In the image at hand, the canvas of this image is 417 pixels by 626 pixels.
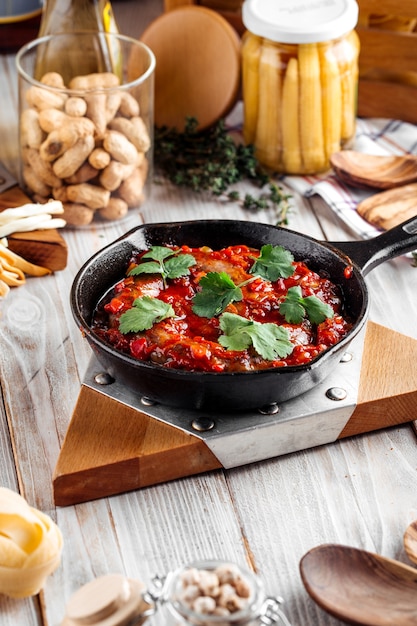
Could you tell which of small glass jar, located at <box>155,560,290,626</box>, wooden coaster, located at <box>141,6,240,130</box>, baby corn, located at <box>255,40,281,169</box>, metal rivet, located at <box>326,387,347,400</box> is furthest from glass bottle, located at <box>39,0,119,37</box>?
small glass jar, located at <box>155,560,290,626</box>

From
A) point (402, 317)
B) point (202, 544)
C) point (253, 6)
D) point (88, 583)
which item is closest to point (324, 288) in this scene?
point (402, 317)

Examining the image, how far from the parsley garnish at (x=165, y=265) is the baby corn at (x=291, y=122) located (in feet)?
2.39

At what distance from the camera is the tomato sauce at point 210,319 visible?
1594 mm

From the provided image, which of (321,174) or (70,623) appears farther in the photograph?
(321,174)

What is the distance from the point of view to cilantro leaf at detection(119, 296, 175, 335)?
1646mm

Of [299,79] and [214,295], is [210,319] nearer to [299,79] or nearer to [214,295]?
[214,295]

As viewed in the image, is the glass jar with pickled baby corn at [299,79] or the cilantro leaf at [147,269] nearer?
the cilantro leaf at [147,269]

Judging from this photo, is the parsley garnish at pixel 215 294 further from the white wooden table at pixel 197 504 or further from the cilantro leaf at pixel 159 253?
the white wooden table at pixel 197 504

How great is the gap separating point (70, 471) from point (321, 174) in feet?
4.39

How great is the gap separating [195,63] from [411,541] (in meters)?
1.65

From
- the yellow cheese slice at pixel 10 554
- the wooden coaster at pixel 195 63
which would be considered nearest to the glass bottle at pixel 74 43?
the wooden coaster at pixel 195 63

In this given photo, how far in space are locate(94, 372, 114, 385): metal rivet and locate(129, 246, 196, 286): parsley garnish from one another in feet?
0.71

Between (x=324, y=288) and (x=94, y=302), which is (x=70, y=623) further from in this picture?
(x=324, y=288)

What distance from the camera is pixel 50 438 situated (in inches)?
67.1
